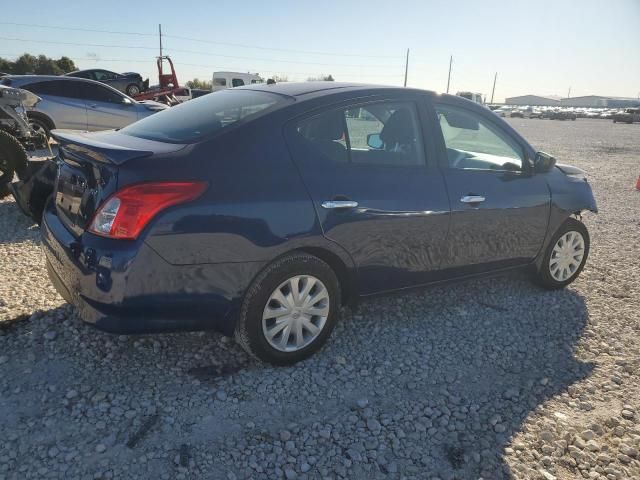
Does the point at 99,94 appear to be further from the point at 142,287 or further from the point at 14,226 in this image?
the point at 142,287

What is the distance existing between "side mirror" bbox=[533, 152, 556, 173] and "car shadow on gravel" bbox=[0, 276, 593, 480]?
1.25 m

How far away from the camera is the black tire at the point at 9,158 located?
592 centimetres

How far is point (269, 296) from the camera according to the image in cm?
288

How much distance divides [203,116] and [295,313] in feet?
4.46

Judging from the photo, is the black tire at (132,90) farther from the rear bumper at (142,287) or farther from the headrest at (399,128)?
the rear bumper at (142,287)

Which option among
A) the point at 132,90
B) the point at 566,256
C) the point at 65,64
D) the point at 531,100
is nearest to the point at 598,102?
the point at 531,100

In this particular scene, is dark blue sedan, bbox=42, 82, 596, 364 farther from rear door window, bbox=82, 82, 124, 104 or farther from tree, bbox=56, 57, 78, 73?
tree, bbox=56, 57, 78, 73

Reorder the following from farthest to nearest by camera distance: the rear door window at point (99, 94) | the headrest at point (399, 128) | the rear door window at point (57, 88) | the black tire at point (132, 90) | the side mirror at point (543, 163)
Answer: the black tire at point (132, 90), the rear door window at point (99, 94), the rear door window at point (57, 88), the side mirror at point (543, 163), the headrest at point (399, 128)

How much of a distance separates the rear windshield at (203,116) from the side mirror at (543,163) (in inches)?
87.3

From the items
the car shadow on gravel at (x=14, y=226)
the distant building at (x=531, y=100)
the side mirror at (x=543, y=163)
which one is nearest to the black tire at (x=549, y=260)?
the side mirror at (x=543, y=163)

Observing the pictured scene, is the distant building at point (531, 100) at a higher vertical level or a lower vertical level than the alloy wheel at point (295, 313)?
higher

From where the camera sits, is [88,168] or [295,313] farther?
[295,313]

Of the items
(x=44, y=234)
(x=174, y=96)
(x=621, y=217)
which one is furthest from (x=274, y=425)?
(x=174, y=96)

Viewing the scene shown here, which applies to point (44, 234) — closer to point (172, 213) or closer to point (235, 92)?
point (172, 213)
